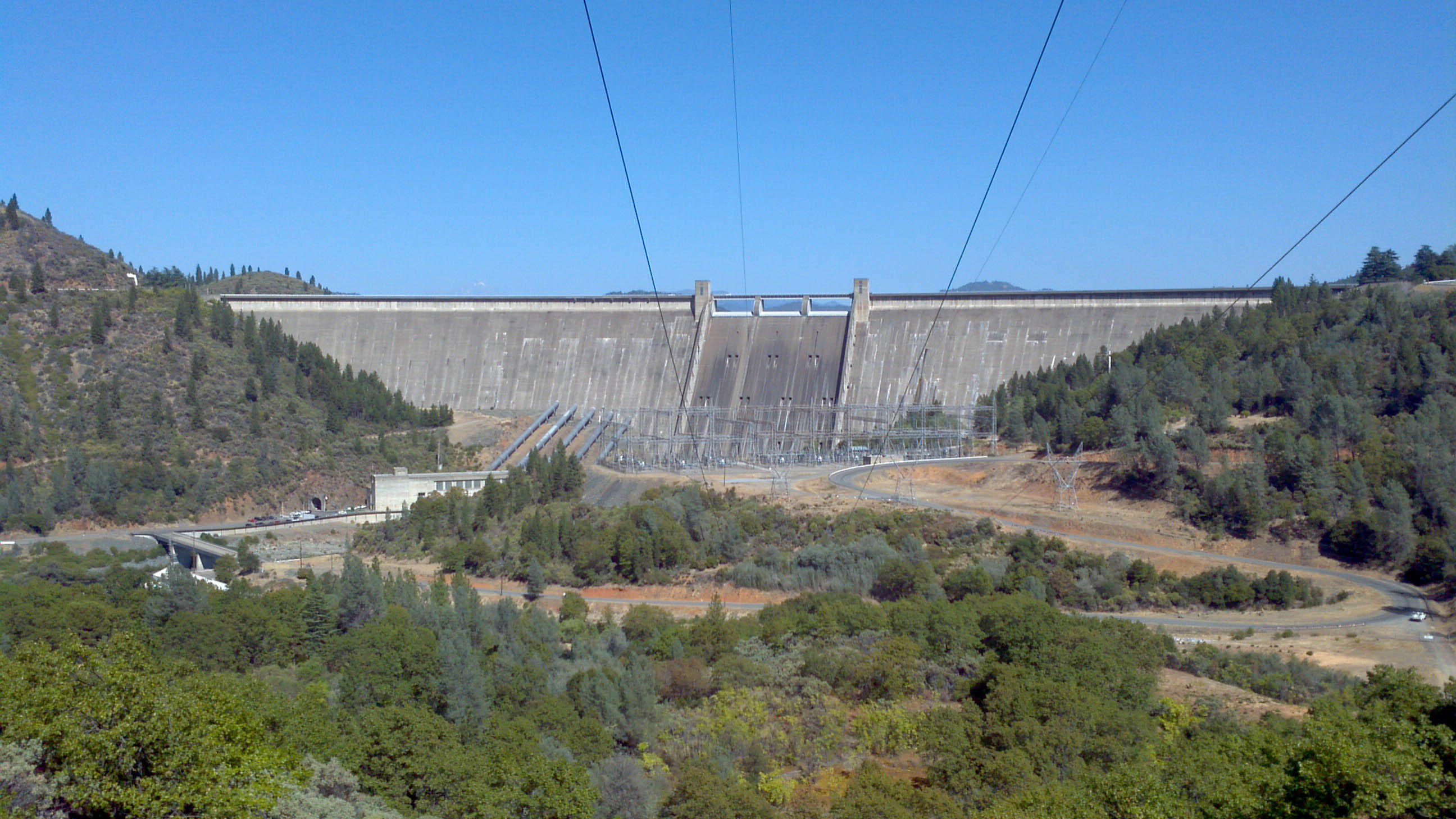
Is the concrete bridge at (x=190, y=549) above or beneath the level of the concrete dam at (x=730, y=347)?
beneath

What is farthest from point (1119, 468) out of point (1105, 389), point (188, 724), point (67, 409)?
point (67, 409)

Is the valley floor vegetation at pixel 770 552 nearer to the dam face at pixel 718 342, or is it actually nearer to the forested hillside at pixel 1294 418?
the forested hillside at pixel 1294 418

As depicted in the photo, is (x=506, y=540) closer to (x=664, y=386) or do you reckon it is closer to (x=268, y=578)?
(x=268, y=578)

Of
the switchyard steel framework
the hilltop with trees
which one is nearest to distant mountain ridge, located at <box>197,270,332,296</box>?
the hilltop with trees

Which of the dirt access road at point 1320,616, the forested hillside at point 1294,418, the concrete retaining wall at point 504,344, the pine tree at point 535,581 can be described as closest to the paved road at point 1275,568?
the dirt access road at point 1320,616

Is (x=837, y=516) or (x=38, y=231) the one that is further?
(x=38, y=231)

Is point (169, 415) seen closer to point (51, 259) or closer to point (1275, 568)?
point (51, 259)

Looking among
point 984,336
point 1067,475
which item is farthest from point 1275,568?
point 984,336
